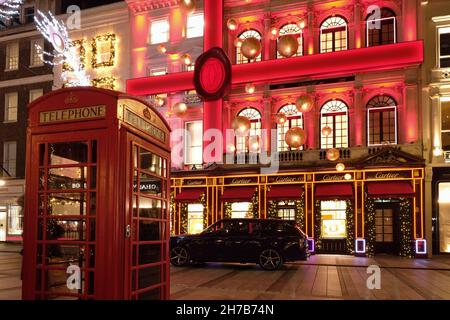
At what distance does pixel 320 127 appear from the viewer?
Answer: 2594 cm

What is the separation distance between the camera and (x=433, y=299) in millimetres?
11203

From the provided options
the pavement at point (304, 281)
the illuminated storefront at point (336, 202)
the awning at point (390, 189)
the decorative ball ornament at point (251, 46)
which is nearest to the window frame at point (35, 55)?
the illuminated storefront at point (336, 202)

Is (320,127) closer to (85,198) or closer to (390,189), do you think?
(390,189)

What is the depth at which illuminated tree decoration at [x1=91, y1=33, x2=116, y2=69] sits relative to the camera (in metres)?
30.7

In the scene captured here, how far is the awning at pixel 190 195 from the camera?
26917 mm

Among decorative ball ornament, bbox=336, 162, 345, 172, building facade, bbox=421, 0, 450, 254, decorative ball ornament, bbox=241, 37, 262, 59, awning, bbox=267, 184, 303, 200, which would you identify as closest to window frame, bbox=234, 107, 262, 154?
awning, bbox=267, 184, 303, 200

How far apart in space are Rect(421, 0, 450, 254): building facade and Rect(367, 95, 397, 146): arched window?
154 cm

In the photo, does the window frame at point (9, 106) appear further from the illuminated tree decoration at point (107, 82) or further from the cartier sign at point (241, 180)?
the cartier sign at point (241, 180)

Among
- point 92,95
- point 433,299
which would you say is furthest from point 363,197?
point 92,95

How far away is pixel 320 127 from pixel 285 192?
394cm

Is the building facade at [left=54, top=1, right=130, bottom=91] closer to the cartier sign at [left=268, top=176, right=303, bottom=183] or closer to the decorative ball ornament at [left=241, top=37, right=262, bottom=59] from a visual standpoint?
the cartier sign at [left=268, top=176, right=303, bottom=183]

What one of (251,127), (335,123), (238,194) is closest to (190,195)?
(238,194)

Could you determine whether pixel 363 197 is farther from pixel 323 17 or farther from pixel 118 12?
pixel 118 12

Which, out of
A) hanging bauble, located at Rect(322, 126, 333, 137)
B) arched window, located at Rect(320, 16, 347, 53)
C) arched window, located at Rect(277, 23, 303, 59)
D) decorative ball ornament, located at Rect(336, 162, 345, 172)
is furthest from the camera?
arched window, located at Rect(277, 23, 303, 59)
